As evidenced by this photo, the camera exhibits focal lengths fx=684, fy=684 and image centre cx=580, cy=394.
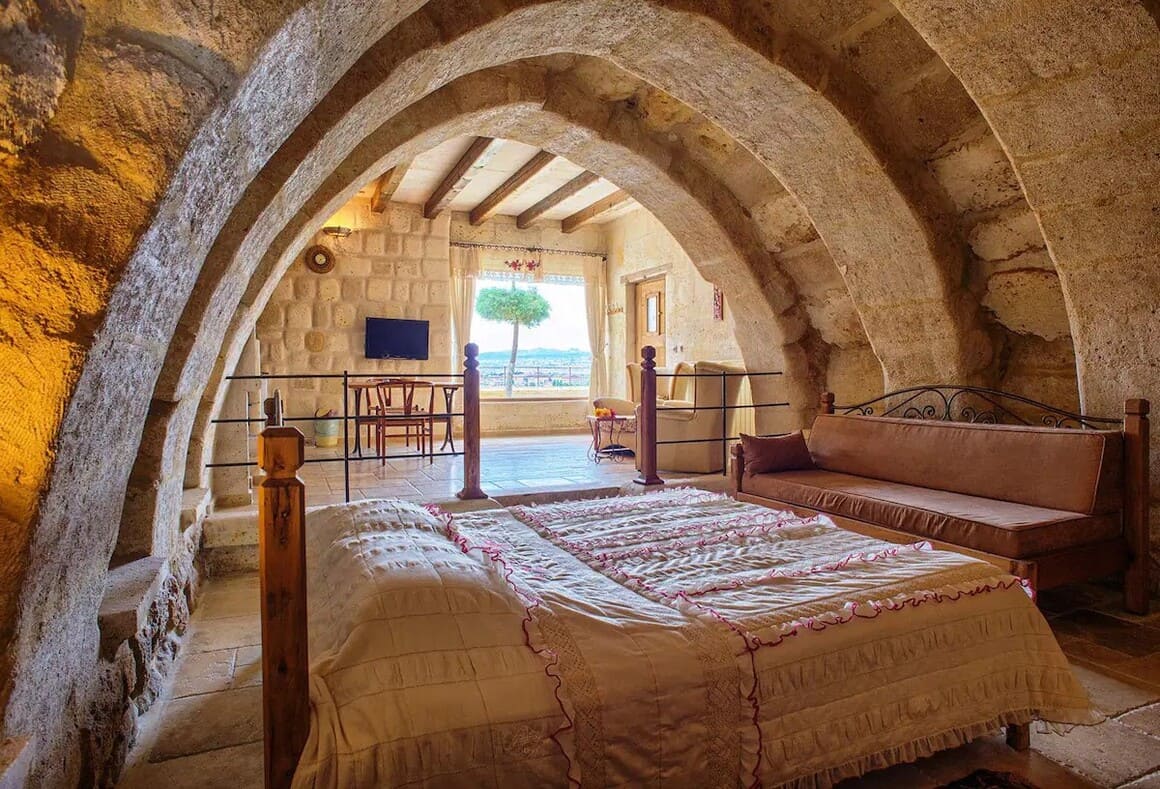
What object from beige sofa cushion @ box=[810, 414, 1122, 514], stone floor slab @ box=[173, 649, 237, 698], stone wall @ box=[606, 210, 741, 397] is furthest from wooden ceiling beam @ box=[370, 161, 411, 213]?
stone floor slab @ box=[173, 649, 237, 698]

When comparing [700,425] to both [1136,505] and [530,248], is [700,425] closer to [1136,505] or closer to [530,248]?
[1136,505]

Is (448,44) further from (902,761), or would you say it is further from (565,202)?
(565,202)

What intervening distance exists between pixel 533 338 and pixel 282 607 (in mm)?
8443

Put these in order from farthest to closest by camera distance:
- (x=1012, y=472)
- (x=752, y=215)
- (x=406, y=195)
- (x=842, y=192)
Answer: (x=406, y=195), (x=752, y=215), (x=842, y=192), (x=1012, y=472)

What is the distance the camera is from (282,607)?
1282 mm

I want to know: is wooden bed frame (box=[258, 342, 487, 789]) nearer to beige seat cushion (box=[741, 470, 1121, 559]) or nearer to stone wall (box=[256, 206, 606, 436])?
beige seat cushion (box=[741, 470, 1121, 559])

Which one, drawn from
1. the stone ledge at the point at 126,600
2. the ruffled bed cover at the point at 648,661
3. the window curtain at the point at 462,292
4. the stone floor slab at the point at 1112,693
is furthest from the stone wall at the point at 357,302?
the stone floor slab at the point at 1112,693

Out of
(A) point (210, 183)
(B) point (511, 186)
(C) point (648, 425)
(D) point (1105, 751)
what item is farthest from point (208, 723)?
(B) point (511, 186)

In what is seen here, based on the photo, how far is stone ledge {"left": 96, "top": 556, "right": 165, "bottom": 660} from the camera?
→ 184 centimetres

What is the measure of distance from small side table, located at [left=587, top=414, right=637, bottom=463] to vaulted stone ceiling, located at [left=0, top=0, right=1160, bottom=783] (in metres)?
1.55

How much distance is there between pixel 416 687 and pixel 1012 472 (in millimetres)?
2917

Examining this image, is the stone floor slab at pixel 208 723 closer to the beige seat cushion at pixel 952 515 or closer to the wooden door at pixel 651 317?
the beige seat cushion at pixel 952 515

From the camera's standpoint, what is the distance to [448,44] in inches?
96.7

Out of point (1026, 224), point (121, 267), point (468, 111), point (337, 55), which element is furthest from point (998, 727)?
point (468, 111)
